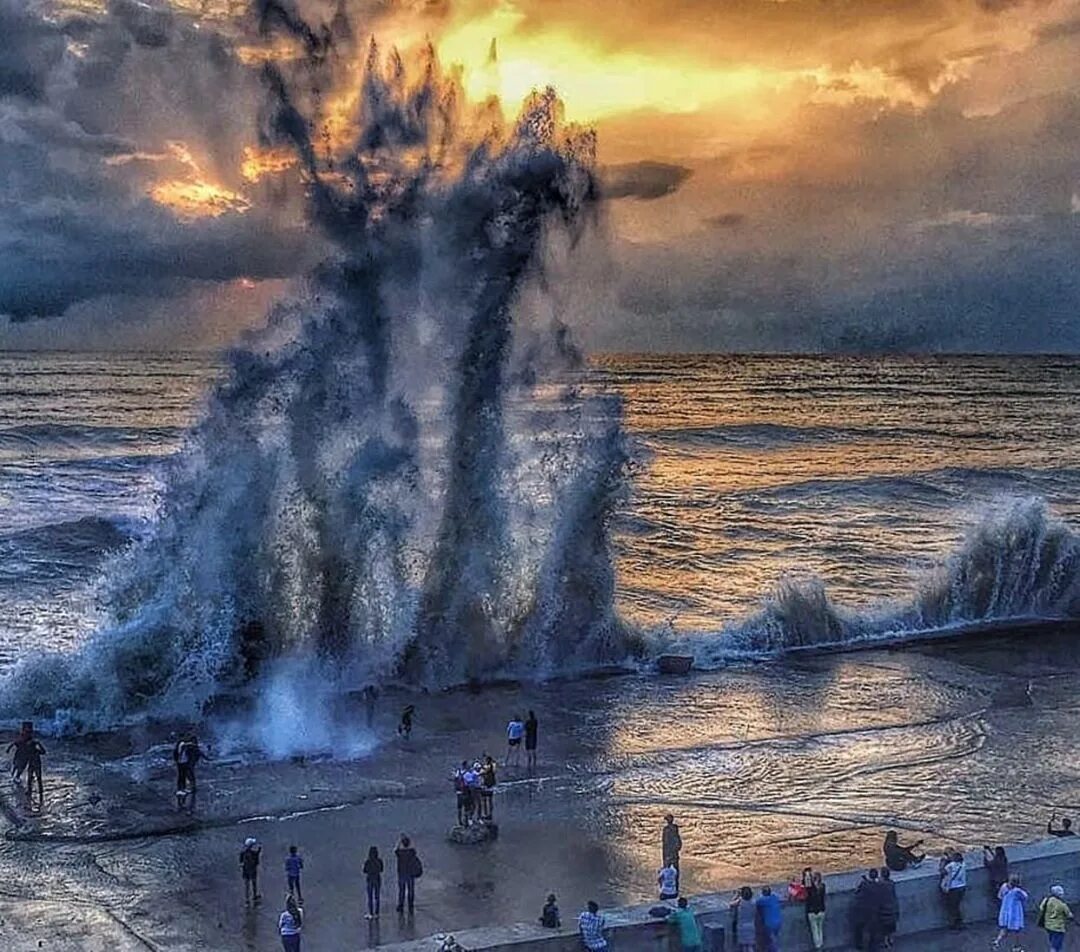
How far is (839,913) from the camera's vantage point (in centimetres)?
1077

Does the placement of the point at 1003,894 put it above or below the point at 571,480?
below

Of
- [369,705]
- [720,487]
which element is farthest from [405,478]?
[720,487]

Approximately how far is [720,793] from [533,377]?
1187cm

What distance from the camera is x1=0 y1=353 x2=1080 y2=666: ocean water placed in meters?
31.6

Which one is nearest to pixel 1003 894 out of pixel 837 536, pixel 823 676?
pixel 823 676

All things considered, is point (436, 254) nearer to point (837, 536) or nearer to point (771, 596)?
point (771, 596)

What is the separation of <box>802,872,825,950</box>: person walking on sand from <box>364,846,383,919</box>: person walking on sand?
412 cm

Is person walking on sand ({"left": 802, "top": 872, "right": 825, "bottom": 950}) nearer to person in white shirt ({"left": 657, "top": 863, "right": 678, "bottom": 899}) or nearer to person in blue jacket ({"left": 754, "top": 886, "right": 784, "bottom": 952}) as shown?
person in blue jacket ({"left": 754, "top": 886, "right": 784, "bottom": 952})

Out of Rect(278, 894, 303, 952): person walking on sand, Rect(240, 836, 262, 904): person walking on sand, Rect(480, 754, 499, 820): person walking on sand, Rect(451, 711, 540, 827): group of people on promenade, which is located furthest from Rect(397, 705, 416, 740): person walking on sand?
Rect(278, 894, 303, 952): person walking on sand

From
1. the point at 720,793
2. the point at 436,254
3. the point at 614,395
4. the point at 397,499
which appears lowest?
the point at 720,793

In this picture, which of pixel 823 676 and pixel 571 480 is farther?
pixel 571 480

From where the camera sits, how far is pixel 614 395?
2823 centimetres

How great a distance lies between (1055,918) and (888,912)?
1275mm

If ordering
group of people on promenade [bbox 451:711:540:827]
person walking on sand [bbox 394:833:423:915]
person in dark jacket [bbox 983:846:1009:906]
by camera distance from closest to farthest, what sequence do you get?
person in dark jacket [bbox 983:846:1009:906] → person walking on sand [bbox 394:833:423:915] → group of people on promenade [bbox 451:711:540:827]
